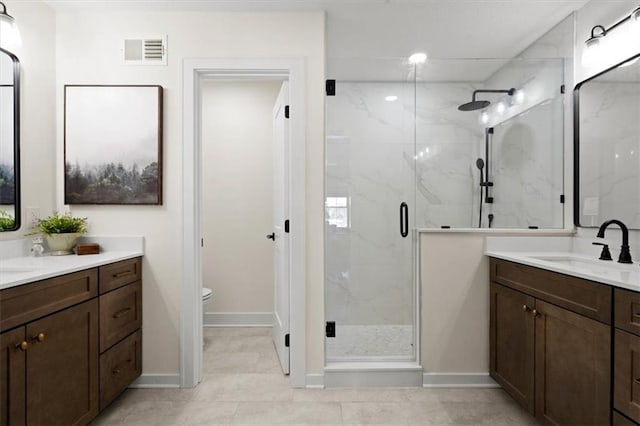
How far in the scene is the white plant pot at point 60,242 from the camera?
2.20 meters

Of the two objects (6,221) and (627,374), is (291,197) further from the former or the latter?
(627,374)

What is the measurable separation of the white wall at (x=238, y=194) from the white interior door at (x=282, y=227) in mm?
774

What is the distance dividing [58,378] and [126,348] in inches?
23.6

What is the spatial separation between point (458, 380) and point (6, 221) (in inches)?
117

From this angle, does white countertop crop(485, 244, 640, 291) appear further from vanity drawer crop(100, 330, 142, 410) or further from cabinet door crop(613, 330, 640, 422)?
vanity drawer crop(100, 330, 142, 410)

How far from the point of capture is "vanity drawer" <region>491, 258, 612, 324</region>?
1487 mm

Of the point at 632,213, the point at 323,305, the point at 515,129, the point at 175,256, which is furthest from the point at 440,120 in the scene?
the point at 175,256

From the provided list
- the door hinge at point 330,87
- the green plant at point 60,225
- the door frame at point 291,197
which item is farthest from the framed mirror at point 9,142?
the door hinge at point 330,87

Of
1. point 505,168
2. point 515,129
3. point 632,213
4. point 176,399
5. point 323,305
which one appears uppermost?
point 515,129

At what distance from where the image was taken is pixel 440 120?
268 cm

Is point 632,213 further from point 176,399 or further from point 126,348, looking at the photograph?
point 126,348

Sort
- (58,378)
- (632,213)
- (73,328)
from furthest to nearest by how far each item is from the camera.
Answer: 1. (632,213)
2. (73,328)
3. (58,378)

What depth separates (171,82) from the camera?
2.44 meters

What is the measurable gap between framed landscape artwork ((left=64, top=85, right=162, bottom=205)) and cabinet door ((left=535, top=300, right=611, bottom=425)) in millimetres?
2509
